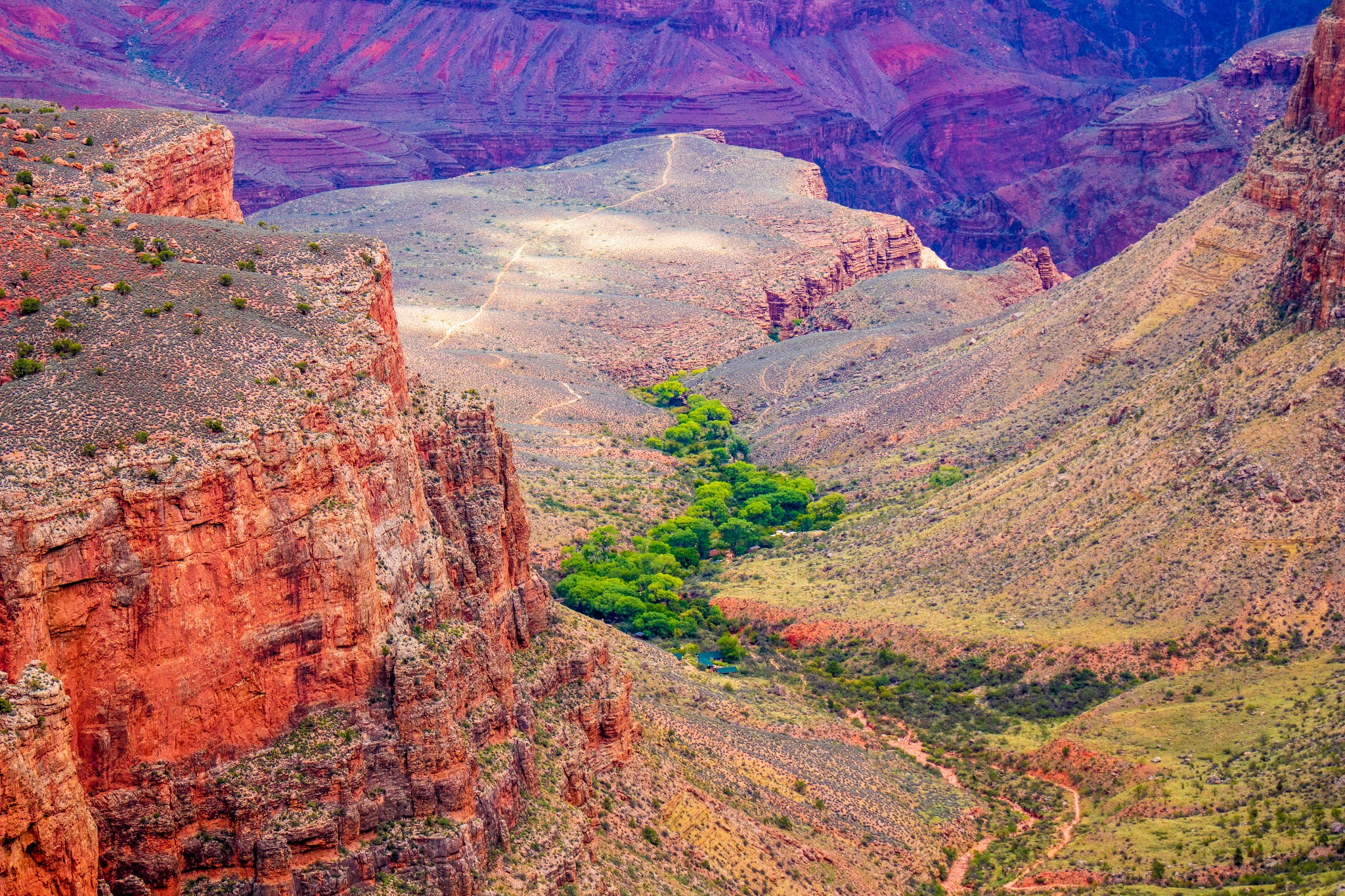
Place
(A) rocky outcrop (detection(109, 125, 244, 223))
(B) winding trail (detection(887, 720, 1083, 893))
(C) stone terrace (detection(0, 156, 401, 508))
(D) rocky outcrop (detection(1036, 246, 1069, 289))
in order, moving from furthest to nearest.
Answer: (D) rocky outcrop (detection(1036, 246, 1069, 289))
(B) winding trail (detection(887, 720, 1083, 893))
(A) rocky outcrop (detection(109, 125, 244, 223))
(C) stone terrace (detection(0, 156, 401, 508))

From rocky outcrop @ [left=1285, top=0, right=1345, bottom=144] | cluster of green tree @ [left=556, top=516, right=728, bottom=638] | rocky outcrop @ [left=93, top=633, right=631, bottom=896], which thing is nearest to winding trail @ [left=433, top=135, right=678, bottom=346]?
cluster of green tree @ [left=556, top=516, right=728, bottom=638]

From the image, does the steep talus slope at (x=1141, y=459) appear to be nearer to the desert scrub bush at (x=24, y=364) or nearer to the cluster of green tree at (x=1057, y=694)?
the cluster of green tree at (x=1057, y=694)

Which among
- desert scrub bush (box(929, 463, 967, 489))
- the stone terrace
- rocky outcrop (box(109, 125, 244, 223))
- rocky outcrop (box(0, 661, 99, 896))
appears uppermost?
rocky outcrop (box(109, 125, 244, 223))

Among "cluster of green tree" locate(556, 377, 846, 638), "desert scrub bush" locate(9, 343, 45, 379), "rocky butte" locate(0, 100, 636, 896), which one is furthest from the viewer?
"cluster of green tree" locate(556, 377, 846, 638)

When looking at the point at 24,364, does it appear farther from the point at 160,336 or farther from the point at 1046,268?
the point at 1046,268

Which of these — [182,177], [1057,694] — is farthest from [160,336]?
[1057,694]

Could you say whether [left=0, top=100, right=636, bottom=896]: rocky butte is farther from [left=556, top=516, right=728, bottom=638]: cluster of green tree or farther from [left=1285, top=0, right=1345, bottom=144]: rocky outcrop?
[left=1285, top=0, right=1345, bottom=144]: rocky outcrop
